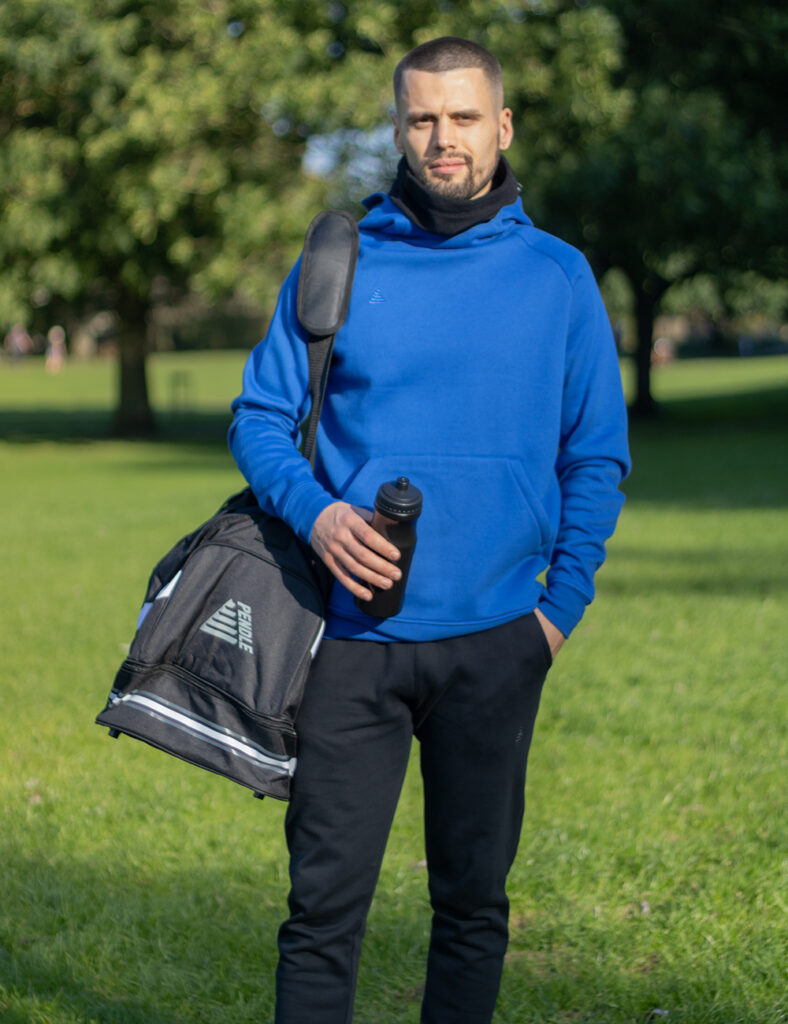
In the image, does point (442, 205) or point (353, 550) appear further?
point (442, 205)

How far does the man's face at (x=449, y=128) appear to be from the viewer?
2488 millimetres

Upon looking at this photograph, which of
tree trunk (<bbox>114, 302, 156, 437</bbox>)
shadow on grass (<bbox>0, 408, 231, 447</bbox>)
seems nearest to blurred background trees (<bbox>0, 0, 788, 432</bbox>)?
tree trunk (<bbox>114, 302, 156, 437</bbox>)

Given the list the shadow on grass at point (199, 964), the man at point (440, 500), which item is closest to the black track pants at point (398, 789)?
the man at point (440, 500)

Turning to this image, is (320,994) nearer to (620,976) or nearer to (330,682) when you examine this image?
(330,682)

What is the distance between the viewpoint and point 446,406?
2445 mm

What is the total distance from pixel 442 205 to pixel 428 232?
6 cm

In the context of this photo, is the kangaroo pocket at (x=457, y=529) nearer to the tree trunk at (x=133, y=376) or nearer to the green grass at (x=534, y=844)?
the green grass at (x=534, y=844)

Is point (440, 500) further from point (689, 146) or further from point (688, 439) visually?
point (688, 439)

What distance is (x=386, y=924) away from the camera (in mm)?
4004

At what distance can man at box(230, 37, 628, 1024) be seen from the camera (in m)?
2.43

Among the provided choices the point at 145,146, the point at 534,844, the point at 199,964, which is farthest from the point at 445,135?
the point at 145,146

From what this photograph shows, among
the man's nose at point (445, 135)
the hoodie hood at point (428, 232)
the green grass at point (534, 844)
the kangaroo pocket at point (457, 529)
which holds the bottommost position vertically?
the green grass at point (534, 844)

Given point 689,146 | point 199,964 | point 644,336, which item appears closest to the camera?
point 199,964

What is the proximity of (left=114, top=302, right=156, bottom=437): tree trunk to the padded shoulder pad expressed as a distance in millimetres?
23897
